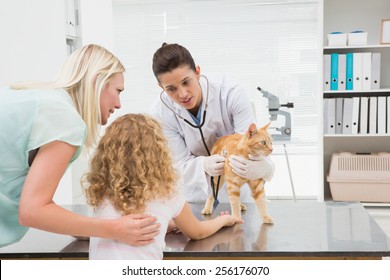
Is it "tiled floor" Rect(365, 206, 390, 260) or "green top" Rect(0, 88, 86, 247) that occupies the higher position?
"green top" Rect(0, 88, 86, 247)

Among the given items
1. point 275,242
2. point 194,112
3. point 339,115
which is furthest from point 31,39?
point 339,115

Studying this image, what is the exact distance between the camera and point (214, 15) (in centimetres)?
449

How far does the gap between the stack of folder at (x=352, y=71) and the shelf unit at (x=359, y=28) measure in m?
0.21

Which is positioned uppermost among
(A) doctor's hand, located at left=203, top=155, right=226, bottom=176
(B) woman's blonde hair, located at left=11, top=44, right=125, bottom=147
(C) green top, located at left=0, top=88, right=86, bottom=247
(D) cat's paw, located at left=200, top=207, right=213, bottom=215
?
(B) woman's blonde hair, located at left=11, top=44, right=125, bottom=147

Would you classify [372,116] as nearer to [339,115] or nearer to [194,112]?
[339,115]

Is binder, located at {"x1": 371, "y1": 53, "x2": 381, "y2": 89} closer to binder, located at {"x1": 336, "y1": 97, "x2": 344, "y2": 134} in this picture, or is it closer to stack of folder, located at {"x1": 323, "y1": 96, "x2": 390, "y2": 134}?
stack of folder, located at {"x1": 323, "y1": 96, "x2": 390, "y2": 134}

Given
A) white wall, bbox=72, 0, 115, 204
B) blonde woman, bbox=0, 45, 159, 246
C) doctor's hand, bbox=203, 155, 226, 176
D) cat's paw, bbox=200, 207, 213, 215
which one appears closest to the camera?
blonde woman, bbox=0, 45, 159, 246

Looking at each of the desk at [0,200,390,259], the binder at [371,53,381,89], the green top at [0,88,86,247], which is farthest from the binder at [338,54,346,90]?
the green top at [0,88,86,247]

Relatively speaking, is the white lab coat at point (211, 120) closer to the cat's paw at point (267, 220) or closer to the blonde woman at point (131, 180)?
the cat's paw at point (267, 220)

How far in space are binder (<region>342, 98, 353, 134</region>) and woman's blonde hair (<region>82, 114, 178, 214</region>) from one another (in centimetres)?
289

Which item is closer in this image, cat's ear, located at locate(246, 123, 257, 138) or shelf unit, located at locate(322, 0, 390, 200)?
cat's ear, located at locate(246, 123, 257, 138)

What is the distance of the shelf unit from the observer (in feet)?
13.6

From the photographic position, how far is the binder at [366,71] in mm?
3852

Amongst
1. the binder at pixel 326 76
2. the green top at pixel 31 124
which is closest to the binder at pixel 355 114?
the binder at pixel 326 76
